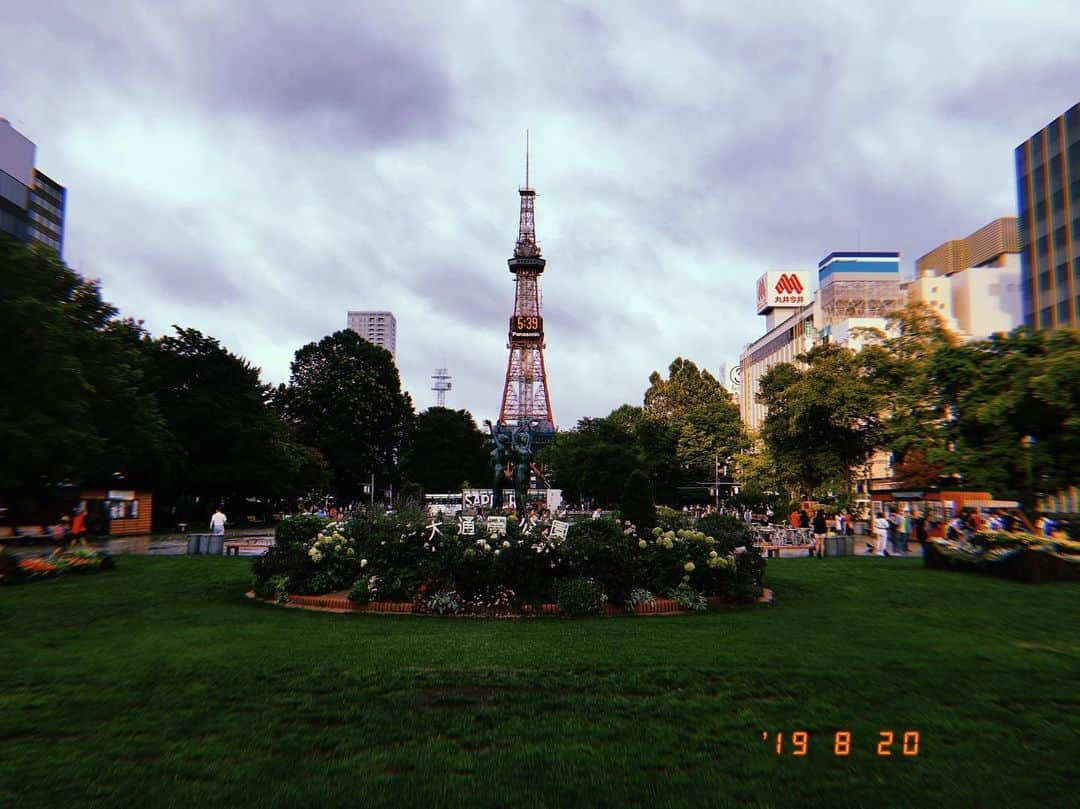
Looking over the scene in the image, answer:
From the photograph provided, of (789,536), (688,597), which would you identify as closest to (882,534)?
(789,536)

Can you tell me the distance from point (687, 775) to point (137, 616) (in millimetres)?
10338

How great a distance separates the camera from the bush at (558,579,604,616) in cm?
1266

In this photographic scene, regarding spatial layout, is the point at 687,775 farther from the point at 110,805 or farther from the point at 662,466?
the point at 662,466

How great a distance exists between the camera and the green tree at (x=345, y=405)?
2621 inches

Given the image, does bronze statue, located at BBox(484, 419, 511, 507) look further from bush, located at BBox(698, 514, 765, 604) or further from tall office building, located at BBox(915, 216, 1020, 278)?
tall office building, located at BBox(915, 216, 1020, 278)

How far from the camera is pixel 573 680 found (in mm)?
8008

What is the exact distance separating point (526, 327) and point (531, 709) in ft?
373

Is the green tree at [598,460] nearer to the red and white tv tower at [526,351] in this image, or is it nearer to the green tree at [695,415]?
the green tree at [695,415]

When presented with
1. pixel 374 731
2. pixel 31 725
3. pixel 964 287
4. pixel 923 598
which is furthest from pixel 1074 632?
pixel 964 287

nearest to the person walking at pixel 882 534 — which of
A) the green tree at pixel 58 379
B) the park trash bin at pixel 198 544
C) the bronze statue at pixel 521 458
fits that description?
the bronze statue at pixel 521 458

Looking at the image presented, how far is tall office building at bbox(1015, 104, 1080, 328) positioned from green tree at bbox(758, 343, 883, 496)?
55.0 feet

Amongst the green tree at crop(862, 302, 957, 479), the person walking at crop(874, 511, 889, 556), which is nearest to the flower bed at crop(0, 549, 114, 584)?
the person walking at crop(874, 511, 889, 556)

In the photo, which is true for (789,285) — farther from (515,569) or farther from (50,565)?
(515,569)

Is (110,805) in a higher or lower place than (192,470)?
lower
